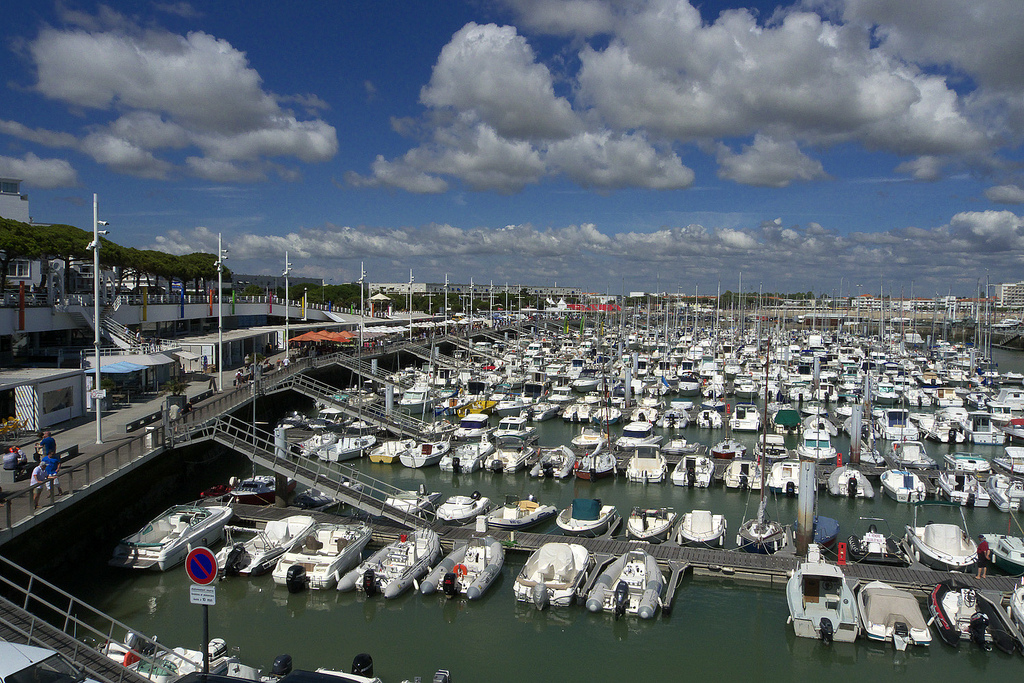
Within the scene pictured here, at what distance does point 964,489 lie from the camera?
26750mm

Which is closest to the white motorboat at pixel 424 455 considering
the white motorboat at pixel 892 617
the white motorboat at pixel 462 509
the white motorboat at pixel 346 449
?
the white motorboat at pixel 346 449

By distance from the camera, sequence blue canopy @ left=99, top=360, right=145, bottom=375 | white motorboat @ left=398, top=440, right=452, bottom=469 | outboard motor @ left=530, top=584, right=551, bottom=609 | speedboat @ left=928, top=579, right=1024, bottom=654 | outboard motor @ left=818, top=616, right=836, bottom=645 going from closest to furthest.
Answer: speedboat @ left=928, top=579, right=1024, bottom=654 < outboard motor @ left=818, top=616, right=836, bottom=645 < outboard motor @ left=530, top=584, right=551, bottom=609 < blue canopy @ left=99, top=360, right=145, bottom=375 < white motorboat @ left=398, top=440, right=452, bottom=469

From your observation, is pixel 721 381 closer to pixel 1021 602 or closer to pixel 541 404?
pixel 541 404

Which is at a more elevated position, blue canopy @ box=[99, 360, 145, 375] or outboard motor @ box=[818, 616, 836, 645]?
blue canopy @ box=[99, 360, 145, 375]

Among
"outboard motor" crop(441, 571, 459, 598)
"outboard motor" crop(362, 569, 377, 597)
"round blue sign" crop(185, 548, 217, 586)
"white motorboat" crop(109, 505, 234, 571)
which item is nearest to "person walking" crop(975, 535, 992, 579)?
"outboard motor" crop(441, 571, 459, 598)

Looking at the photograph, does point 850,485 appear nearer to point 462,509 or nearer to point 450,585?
point 462,509

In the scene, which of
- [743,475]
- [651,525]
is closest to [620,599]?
[651,525]

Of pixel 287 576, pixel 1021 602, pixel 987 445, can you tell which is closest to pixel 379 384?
pixel 287 576

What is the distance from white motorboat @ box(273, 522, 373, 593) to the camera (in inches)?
727

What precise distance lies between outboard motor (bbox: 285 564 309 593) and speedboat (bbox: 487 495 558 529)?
612cm

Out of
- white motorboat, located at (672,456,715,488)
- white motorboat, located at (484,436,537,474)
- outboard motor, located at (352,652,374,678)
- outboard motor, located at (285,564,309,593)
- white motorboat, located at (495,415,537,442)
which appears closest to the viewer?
outboard motor, located at (352,652,374,678)

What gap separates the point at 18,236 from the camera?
38.1 meters

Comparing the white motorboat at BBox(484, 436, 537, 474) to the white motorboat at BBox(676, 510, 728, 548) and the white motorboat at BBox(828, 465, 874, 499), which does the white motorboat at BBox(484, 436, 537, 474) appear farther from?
the white motorboat at BBox(828, 465, 874, 499)

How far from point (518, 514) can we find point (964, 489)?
17.6m
